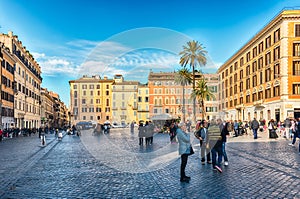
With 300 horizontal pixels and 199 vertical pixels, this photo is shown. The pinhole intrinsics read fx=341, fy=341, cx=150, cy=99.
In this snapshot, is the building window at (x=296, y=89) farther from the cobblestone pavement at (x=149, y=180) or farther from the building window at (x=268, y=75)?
the cobblestone pavement at (x=149, y=180)

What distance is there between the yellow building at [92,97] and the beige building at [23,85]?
165 ft

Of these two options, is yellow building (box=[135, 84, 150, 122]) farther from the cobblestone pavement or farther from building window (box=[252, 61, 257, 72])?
building window (box=[252, 61, 257, 72])

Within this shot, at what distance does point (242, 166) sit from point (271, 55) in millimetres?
48615

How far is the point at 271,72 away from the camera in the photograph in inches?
2250

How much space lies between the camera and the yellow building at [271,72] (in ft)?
169

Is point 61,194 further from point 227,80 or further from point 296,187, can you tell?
point 227,80

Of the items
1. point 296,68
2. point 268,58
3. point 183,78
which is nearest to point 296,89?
point 296,68

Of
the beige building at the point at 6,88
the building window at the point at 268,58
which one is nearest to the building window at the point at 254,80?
the building window at the point at 268,58

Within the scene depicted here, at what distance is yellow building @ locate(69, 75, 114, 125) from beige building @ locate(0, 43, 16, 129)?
41443 millimetres

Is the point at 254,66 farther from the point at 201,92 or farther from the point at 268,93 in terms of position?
the point at 201,92

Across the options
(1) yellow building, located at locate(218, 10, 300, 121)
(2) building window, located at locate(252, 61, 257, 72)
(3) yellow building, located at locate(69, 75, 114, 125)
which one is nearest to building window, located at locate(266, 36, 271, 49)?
(1) yellow building, located at locate(218, 10, 300, 121)

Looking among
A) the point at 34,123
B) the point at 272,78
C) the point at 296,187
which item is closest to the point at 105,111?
the point at 296,187

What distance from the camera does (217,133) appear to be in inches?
450

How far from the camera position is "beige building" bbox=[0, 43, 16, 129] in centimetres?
4871
